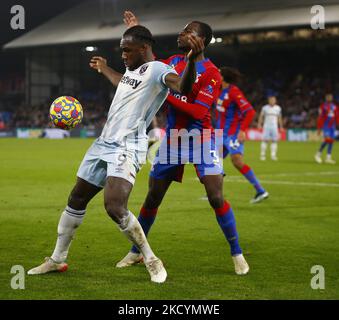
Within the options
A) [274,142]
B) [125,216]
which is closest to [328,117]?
[274,142]

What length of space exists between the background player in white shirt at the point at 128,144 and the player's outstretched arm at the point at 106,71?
0.46m

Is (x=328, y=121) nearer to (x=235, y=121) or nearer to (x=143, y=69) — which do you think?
(x=235, y=121)

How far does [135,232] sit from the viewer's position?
→ 6629mm

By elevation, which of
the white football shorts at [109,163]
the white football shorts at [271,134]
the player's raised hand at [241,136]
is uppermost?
the white football shorts at [271,134]

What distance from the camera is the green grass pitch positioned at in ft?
20.8

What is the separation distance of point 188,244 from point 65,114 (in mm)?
2652

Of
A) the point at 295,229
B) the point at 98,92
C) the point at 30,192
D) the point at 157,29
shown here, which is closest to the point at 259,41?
the point at 157,29

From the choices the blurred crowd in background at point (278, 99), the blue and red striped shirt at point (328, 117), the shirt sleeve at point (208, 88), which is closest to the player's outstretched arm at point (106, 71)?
the shirt sleeve at point (208, 88)

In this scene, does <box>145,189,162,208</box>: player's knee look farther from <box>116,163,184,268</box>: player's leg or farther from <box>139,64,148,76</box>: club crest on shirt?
<box>139,64,148,76</box>: club crest on shirt

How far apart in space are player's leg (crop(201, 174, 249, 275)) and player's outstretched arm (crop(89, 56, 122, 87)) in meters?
1.33

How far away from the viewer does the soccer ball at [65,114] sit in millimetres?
7023

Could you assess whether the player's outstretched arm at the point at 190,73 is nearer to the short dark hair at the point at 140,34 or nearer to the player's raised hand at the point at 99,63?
the short dark hair at the point at 140,34

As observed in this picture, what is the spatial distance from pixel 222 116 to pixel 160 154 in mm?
5988

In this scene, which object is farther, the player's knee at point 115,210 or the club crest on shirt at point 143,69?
the club crest on shirt at point 143,69
